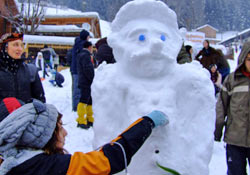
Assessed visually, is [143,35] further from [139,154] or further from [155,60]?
[139,154]

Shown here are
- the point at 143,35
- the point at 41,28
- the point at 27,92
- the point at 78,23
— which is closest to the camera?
the point at 143,35

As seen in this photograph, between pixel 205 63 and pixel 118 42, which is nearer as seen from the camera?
pixel 118 42

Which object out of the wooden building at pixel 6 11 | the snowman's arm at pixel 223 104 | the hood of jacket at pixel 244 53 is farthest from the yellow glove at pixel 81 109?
the wooden building at pixel 6 11

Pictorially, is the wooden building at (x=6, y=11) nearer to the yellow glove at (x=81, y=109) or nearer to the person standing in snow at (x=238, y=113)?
the yellow glove at (x=81, y=109)

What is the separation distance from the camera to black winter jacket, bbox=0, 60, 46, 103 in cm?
246

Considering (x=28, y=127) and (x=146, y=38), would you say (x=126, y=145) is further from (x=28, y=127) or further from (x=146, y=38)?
(x=146, y=38)

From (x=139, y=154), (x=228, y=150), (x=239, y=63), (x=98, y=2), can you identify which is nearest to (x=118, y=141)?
(x=139, y=154)

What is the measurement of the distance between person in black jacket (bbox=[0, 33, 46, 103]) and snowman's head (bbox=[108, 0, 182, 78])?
1.03 meters

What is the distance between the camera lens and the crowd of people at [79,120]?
1285 mm

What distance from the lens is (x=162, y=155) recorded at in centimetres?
215

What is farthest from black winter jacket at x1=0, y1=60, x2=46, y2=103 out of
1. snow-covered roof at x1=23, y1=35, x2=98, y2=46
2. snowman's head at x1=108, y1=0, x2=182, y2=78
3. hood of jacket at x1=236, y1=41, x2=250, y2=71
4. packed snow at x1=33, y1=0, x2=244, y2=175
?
snow-covered roof at x1=23, y1=35, x2=98, y2=46

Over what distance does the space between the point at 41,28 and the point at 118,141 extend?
791 inches

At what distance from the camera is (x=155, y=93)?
224cm

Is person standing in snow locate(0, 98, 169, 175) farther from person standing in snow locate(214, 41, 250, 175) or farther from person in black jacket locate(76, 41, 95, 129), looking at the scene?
person in black jacket locate(76, 41, 95, 129)
